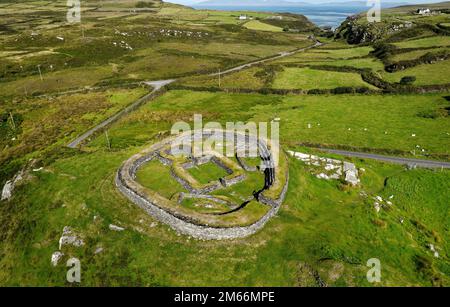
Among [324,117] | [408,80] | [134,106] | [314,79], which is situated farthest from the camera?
[314,79]

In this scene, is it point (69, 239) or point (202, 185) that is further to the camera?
point (202, 185)

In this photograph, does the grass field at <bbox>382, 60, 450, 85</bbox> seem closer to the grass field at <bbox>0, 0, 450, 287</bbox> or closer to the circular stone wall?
the grass field at <bbox>0, 0, 450, 287</bbox>

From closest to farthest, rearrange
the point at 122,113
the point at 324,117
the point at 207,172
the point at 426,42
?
the point at 207,172
the point at 324,117
the point at 122,113
the point at 426,42

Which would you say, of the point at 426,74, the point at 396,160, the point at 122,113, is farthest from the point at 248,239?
the point at 426,74

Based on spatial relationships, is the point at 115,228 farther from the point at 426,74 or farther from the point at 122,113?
the point at 426,74

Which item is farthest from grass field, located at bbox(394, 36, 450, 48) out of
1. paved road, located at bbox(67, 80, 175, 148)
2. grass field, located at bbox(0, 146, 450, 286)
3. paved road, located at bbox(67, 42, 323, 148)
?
grass field, located at bbox(0, 146, 450, 286)
